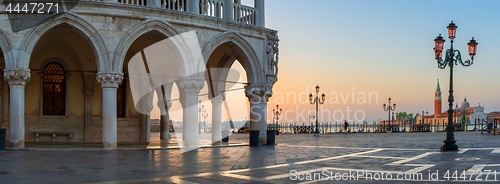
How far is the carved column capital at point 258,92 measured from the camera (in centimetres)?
1767

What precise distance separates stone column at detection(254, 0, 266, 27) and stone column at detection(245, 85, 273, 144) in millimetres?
2649

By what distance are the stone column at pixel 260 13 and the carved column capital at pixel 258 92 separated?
2.60 meters

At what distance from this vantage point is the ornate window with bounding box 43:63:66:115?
59.4 feet

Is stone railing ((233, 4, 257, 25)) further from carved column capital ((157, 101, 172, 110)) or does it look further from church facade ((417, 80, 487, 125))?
church facade ((417, 80, 487, 125))

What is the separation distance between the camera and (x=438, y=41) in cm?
1485

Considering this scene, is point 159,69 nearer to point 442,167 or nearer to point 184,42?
point 184,42

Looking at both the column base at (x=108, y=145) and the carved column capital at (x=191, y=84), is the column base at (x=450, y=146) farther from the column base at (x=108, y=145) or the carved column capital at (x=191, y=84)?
the column base at (x=108, y=145)

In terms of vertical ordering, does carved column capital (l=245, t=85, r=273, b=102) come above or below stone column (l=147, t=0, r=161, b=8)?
below

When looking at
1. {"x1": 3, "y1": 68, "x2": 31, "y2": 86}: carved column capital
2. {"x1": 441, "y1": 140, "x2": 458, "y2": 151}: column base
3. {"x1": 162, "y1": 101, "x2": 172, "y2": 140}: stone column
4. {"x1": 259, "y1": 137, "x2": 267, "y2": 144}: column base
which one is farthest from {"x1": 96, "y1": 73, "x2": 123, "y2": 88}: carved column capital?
{"x1": 441, "y1": 140, "x2": 458, "y2": 151}: column base

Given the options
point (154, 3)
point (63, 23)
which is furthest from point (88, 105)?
point (154, 3)

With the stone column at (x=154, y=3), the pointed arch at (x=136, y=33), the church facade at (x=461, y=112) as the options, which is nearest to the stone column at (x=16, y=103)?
the pointed arch at (x=136, y=33)

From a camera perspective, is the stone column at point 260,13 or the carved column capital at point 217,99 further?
the carved column capital at point 217,99

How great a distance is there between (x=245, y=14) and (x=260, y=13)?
713mm

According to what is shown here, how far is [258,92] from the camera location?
17656 millimetres
